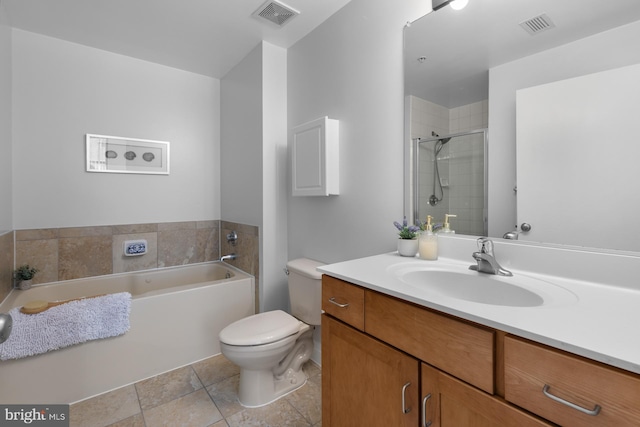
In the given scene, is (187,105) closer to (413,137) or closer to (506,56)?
(413,137)

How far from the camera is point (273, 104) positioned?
7.50 ft

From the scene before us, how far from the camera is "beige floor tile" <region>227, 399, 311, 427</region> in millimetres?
1543

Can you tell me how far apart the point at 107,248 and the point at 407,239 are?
8.10 feet

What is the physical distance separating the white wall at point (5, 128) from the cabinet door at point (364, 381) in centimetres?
223

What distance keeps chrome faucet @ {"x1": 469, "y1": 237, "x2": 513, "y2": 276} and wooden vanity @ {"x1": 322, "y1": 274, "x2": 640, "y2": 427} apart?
16.7 inches

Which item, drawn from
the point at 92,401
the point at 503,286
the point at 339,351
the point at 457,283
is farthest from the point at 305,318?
the point at 92,401

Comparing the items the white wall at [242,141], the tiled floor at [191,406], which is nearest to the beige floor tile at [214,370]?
the tiled floor at [191,406]

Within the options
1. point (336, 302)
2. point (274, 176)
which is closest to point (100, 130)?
point (274, 176)

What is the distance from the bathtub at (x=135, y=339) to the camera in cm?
162

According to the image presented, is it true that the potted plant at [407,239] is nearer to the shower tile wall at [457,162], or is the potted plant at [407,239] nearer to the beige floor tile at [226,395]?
the shower tile wall at [457,162]

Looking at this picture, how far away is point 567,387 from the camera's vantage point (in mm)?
574

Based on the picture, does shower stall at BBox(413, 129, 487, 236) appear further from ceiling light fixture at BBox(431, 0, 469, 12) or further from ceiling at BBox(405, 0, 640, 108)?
ceiling light fixture at BBox(431, 0, 469, 12)

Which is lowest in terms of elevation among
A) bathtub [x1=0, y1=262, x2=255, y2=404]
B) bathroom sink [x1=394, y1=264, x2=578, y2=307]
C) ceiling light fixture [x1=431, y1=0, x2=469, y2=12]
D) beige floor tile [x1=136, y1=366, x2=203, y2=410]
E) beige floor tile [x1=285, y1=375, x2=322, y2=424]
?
beige floor tile [x1=285, y1=375, x2=322, y2=424]

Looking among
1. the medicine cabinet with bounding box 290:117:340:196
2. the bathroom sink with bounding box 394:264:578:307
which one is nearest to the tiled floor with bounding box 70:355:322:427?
the bathroom sink with bounding box 394:264:578:307
